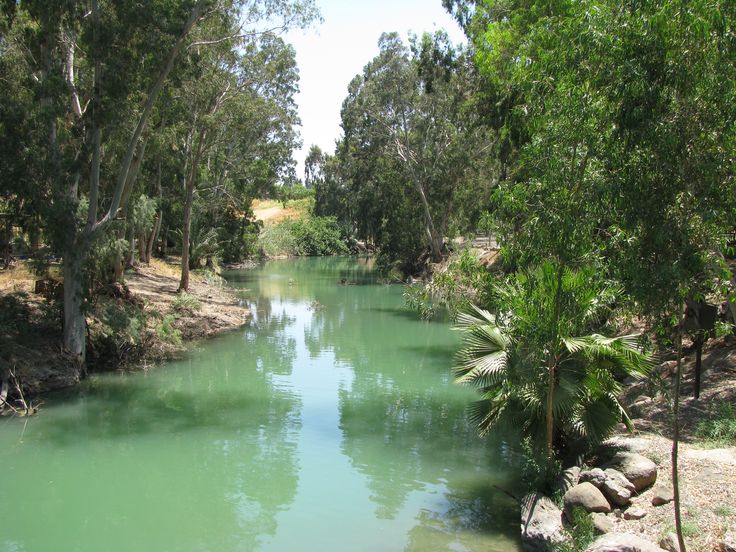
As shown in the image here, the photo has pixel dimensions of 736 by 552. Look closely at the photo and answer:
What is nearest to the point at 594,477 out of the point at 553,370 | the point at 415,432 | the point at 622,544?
the point at 553,370

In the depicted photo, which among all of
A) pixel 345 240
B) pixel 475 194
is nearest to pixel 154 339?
pixel 475 194

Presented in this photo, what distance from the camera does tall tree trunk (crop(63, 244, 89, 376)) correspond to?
1644cm

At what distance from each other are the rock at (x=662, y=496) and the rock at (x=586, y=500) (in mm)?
556

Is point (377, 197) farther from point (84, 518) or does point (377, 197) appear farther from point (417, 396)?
point (84, 518)

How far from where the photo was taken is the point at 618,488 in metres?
7.93

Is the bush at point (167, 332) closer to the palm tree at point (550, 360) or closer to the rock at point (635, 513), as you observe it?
the palm tree at point (550, 360)

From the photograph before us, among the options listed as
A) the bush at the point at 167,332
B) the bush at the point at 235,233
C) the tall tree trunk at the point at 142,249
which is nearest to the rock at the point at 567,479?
the bush at the point at 167,332

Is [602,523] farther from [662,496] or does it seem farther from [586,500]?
[662,496]

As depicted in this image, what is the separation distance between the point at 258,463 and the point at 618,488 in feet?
20.8

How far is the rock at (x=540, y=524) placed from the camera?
7575 mm

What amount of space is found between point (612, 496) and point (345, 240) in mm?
74065

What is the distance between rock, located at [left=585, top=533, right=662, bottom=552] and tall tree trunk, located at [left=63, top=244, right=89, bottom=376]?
46.1 feet

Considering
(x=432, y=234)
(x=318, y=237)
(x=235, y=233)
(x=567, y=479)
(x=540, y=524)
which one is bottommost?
(x=540, y=524)

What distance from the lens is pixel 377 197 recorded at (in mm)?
47312
